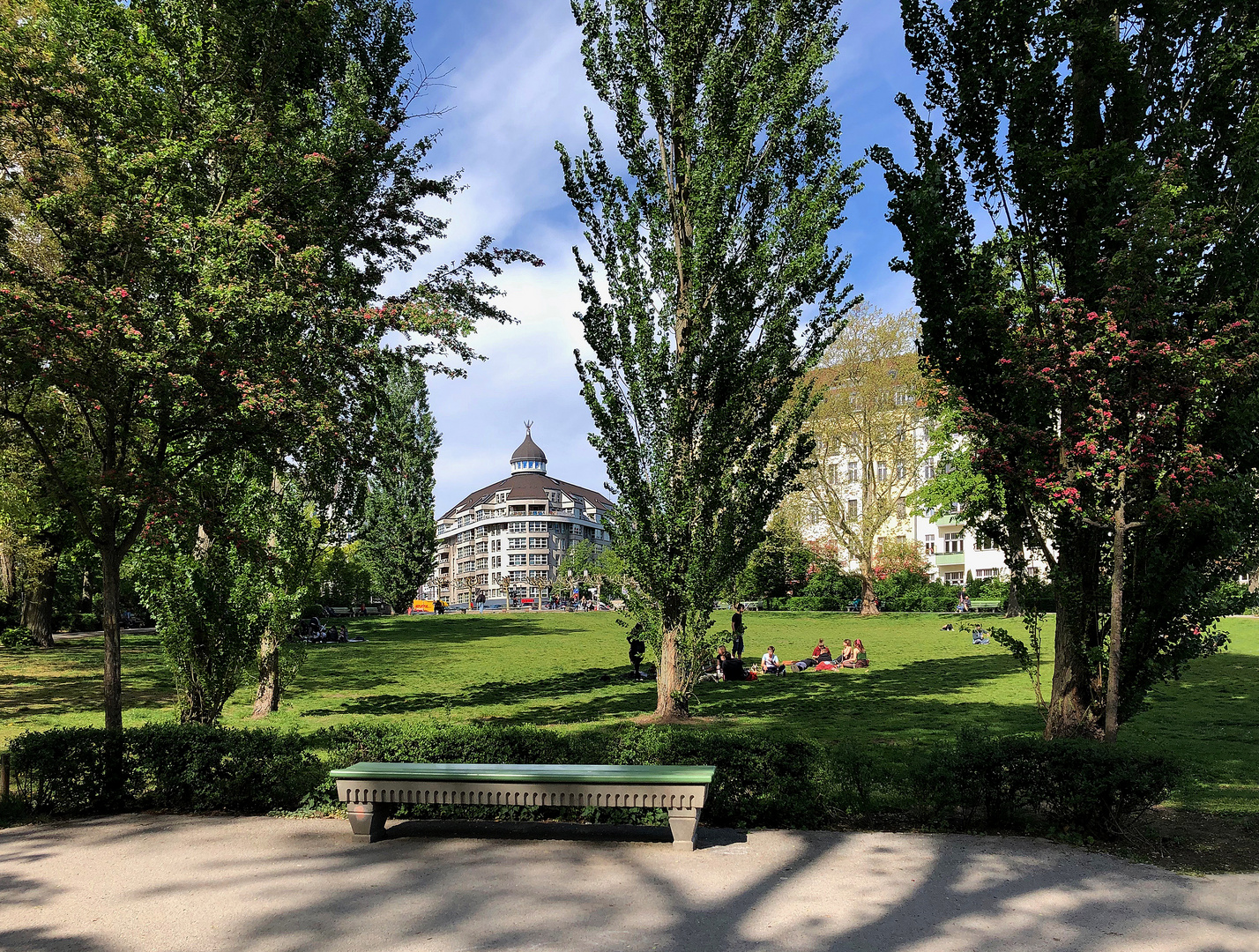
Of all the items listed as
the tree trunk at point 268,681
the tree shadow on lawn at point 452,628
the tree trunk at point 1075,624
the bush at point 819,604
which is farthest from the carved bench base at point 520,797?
the bush at point 819,604

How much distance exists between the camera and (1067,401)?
331 inches

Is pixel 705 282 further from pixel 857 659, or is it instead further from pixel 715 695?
pixel 857 659

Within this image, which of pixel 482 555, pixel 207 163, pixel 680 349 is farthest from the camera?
pixel 482 555

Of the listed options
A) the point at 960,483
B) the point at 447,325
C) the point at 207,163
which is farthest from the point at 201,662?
the point at 960,483

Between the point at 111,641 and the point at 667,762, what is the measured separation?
241 inches

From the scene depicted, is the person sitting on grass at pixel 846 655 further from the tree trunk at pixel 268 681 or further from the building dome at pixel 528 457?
the building dome at pixel 528 457

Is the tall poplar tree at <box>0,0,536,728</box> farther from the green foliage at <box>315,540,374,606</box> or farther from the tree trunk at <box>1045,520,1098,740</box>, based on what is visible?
the green foliage at <box>315,540,374,606</box>

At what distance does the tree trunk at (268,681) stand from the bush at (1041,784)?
11912mm

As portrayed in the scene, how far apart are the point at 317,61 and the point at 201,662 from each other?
1048cm

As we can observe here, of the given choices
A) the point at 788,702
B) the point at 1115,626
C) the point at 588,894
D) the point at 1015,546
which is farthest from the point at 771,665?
the point at 588,894

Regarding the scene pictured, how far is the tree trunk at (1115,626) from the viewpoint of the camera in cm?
797

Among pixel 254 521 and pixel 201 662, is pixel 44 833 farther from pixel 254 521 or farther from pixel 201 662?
pixel 254 521

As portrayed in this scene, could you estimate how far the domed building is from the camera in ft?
479

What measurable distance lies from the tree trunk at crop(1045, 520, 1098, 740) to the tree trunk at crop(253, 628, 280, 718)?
1252 centimetres
